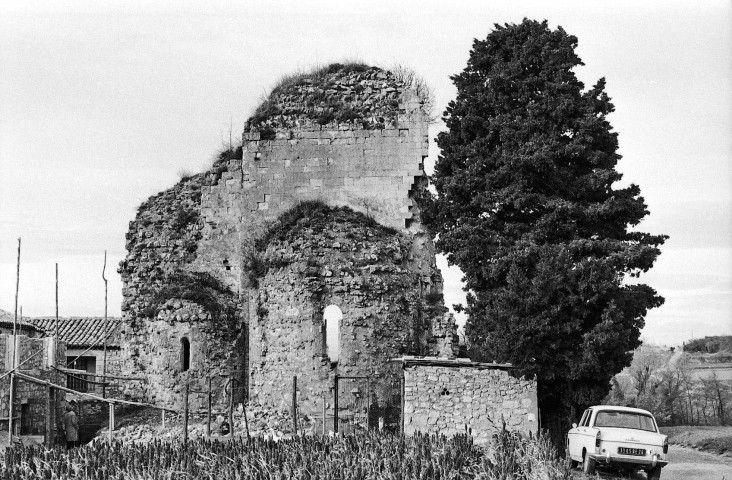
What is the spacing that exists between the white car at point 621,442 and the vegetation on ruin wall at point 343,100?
1208 centimetres

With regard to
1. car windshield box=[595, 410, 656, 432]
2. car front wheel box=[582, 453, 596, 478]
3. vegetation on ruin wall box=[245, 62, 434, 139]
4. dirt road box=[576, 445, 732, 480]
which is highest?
vegetation on ruin wall box=[245, 62, 434, 139]

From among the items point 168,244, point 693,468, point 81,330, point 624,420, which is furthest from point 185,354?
point 81,330

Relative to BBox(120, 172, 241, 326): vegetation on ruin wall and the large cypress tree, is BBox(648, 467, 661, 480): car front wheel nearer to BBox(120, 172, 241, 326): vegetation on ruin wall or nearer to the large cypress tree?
the large cypress tree

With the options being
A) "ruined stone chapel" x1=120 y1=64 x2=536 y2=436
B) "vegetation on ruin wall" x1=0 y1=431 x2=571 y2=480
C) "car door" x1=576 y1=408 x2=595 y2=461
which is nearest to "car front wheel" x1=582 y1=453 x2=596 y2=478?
"car door" x1=576 y1=408 x2=595 y2=461

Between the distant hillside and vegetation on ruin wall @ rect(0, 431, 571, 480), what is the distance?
53016mm

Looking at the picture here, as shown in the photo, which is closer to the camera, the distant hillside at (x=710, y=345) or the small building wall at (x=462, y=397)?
the small building wall at (x=462, y=397)

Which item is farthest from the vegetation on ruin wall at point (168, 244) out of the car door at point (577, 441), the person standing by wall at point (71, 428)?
the car door at point (577, 441)

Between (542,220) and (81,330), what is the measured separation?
2446 centimetres

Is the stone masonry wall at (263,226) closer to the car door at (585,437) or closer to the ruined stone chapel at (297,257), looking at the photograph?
the ruined stone chapel at (297,257)

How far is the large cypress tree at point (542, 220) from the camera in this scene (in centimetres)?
2214

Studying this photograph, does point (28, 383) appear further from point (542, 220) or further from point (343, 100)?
point (542, 220)

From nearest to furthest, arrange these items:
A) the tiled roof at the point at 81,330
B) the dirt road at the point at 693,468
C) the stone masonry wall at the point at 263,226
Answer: the dirt road at the point at 693,468 < the stone masonry wall at the point at 263,226 < the tiled roof at the point at 81,330

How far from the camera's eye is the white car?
57.9 feet

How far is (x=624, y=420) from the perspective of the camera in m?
18.4
